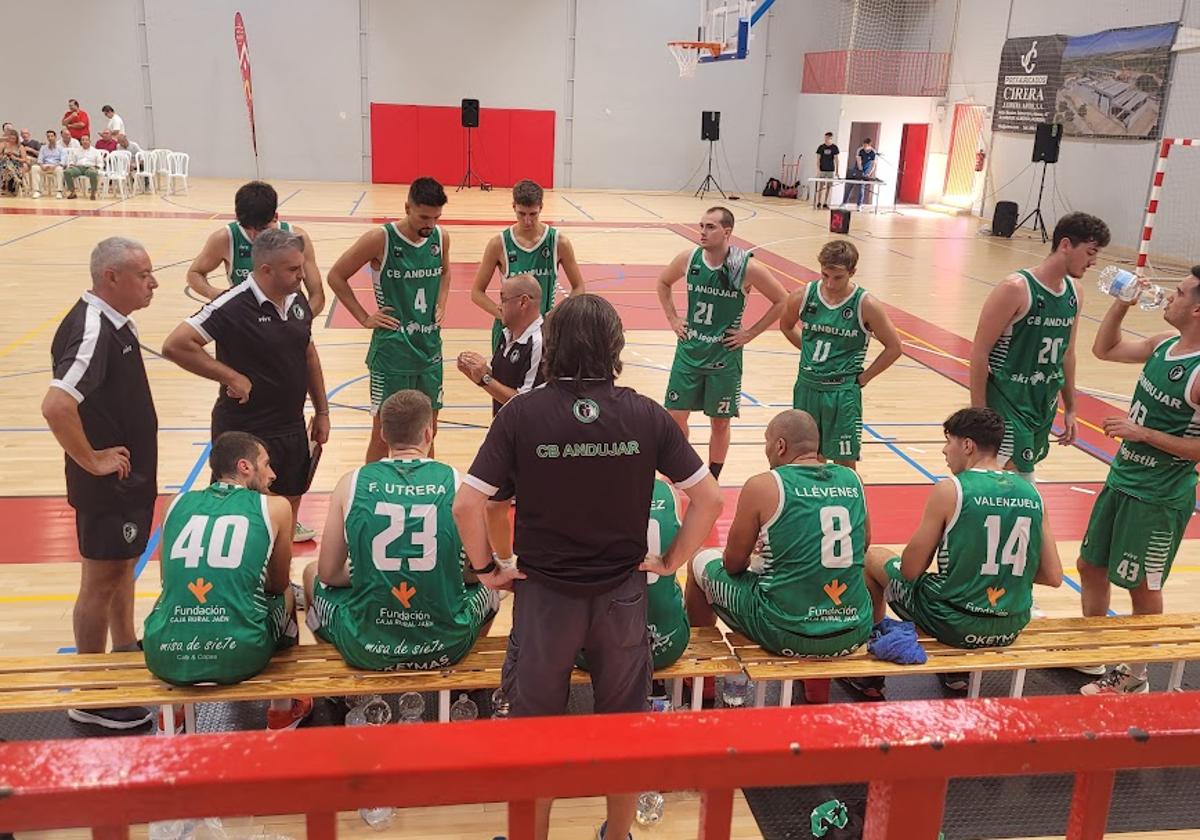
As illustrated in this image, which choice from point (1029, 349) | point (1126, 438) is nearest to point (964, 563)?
point (1126, 438)

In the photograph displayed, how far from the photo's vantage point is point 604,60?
29359mm

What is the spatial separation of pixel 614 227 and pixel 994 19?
12.1m

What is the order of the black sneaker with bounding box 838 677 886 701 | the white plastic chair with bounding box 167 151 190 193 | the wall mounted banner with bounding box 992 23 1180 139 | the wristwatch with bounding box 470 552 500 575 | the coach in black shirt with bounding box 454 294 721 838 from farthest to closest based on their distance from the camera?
the white plastic chair with bounding box 167 151 190 193 < the wall mounted banner with bounding box 992 23 1180 139 < the black sneaker with bounding box 838 677 886 701 < the wristwatch with bounding box 470 552 500 575 < the coach in black shirt with bounding box 454 294 721 838

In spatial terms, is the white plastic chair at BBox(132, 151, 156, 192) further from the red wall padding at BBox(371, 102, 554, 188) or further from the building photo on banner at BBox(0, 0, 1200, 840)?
the building photo on banner at BBox(0, 0, 1200, 840)

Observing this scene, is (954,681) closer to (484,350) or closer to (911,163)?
(484,350)

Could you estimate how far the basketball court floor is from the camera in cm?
588

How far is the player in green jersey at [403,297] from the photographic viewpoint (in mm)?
6516

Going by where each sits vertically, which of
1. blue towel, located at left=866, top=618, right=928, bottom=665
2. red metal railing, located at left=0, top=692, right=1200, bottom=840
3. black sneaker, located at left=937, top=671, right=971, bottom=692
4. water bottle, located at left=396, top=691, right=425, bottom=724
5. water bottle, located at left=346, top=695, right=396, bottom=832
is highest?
red metal railing, located at left=0, top=692, right=1200, bottom=840

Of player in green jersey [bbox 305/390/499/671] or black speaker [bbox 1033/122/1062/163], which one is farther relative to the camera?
black speaker [bbox 1033/122/1062/163]

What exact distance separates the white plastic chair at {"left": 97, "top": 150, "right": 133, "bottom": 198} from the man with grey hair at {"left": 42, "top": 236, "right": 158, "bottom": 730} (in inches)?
853

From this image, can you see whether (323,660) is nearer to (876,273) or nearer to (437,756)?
(437,756)

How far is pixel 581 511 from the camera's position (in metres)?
3.05

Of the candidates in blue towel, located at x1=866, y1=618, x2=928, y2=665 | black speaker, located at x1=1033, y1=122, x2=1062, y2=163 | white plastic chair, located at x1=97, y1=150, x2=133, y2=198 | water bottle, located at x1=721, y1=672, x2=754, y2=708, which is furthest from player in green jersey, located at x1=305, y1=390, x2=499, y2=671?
white plastic chair, located at x1=97, y1=150, x2=133, y2=198

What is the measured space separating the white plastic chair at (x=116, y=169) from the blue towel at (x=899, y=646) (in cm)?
2374
